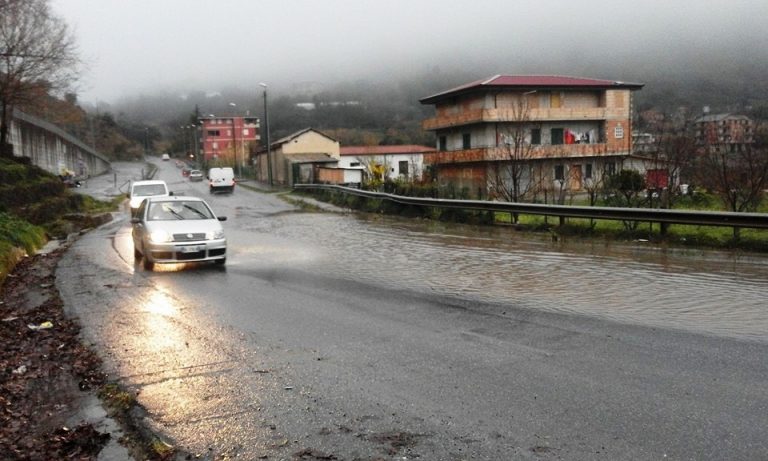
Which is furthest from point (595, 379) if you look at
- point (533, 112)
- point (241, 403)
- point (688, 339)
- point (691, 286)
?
point (533, 112)

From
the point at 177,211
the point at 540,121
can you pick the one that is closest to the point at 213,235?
the point at 177,211

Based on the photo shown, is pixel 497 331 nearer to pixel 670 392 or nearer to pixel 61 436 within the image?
pixel 670 392

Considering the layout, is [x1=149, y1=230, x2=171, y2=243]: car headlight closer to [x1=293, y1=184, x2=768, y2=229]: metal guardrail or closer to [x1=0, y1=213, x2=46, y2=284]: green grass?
[x1=0, y1=213, x2=46, y2=284]: green grass

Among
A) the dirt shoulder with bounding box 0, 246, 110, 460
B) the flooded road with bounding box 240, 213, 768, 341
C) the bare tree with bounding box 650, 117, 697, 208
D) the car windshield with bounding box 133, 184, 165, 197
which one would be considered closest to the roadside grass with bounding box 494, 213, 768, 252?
the flooded road with bounding box 240, 213, 768, 341

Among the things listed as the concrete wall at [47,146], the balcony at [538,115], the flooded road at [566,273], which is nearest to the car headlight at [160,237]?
the flooded road at [566,273]

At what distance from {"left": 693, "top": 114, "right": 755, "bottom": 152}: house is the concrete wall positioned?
120 feet

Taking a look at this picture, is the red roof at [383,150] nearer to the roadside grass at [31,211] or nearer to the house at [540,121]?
the house at [540,121]

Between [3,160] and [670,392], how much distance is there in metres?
33.5

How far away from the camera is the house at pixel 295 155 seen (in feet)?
215

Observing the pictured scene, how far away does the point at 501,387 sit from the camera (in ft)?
18.1

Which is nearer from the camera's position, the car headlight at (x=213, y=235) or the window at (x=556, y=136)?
the car headlight at (x=213, y=235)

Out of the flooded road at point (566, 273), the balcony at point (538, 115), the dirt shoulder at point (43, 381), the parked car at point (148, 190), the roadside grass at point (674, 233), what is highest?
the balcony at point (538, 115)

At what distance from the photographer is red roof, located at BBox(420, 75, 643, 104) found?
57.0m

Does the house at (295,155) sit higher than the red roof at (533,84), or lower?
lower
